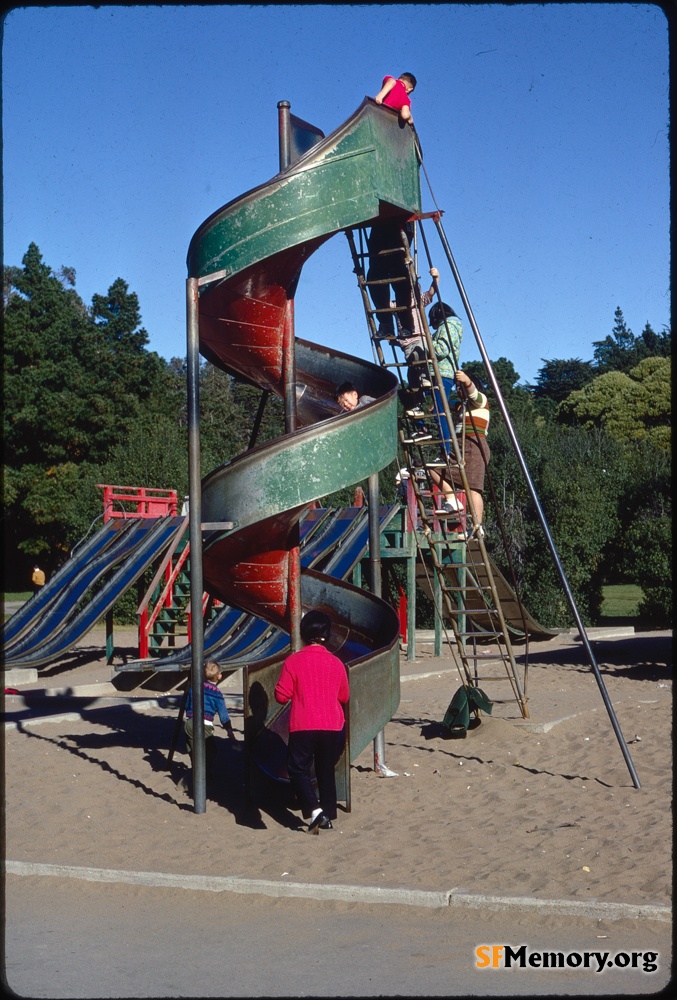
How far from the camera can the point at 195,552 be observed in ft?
28.7

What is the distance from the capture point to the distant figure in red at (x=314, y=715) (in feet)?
25.1

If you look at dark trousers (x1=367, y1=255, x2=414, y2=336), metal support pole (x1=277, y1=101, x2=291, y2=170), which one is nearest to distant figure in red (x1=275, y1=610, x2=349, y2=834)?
dark trousers (x1=367, y1=255, x2=414, y2=336)

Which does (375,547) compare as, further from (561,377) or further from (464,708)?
(561,377)

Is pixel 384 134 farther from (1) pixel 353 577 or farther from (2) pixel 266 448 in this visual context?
(1) pixel 353 577

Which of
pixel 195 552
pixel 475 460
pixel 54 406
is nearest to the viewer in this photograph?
pixel 195 552

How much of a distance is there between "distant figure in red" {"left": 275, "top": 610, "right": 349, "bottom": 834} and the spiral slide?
27.7 inches

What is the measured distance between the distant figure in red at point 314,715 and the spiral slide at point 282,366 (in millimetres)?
705

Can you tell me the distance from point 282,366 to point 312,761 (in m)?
3.65

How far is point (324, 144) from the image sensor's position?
8.81m

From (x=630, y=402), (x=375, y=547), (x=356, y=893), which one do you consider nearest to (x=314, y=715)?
(x=356, y=893)

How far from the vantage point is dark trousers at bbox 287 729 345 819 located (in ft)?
25.1

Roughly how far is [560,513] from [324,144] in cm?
2336

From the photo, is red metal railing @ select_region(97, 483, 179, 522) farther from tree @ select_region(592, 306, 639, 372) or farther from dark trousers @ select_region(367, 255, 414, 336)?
tree @ select_region(592, 306, 639, 372)

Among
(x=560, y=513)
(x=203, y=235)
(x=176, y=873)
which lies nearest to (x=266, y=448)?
(x=203, y=235)
